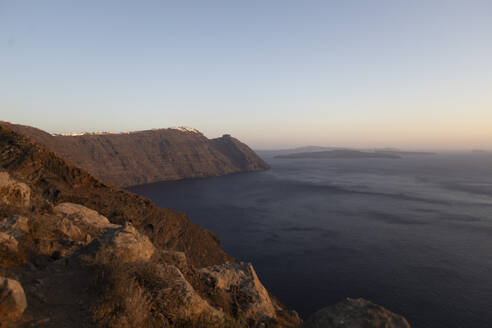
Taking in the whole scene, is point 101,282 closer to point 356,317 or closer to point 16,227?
point 16,227

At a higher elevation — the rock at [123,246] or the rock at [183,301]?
the rock at [123,246]

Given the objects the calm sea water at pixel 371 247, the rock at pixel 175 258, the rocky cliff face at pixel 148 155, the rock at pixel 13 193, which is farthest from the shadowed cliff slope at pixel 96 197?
the rocky cliff face at pixel 148 155

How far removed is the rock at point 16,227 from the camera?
629 centimetres

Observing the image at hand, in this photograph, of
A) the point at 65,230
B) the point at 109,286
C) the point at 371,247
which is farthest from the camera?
the point at 371,247

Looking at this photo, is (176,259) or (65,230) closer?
(65,230)

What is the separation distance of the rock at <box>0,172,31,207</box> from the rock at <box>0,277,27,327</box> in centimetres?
845

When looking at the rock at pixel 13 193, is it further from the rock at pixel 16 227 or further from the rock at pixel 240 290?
the rock at pixel 240 290

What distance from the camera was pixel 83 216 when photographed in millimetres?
13039

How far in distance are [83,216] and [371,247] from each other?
38726 mm

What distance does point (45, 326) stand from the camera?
4.10m

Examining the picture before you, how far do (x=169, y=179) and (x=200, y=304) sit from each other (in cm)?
11896

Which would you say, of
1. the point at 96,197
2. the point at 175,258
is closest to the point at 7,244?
the point at 175,258

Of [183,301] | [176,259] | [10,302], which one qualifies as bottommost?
[176,259]

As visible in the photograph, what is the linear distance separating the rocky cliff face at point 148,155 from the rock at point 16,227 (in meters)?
102
